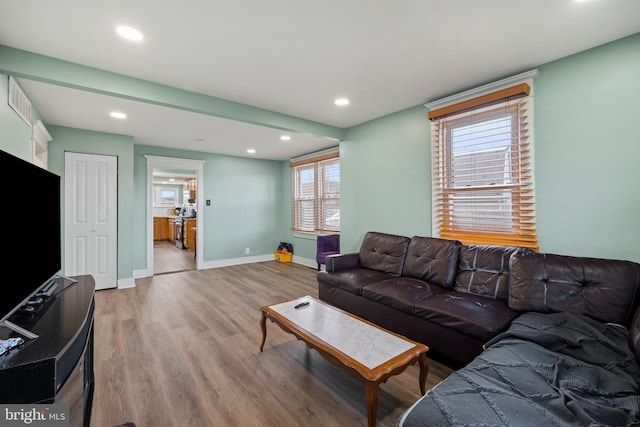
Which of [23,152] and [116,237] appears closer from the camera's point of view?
[23,152]

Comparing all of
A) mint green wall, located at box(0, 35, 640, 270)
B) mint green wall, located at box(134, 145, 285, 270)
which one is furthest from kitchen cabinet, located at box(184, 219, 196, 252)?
mint green wall, located at box(0, 35, 640, 270)

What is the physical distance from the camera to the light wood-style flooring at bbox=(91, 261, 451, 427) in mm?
1707

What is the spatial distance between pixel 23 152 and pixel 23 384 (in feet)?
9.10

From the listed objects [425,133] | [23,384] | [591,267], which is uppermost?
[425,133]

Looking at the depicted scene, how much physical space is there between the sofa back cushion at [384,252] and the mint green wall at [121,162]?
12.3ft

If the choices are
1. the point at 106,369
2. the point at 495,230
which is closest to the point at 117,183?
→ the point at 106,369

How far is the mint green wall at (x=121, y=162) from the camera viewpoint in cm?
407

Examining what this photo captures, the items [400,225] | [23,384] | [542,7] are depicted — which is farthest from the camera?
[400,225]

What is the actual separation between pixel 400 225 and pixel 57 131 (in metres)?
4.96

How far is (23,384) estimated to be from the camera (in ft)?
3.22

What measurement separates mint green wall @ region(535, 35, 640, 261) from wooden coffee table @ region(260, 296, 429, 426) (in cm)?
173

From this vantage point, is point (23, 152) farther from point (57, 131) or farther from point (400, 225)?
point (400, 225)

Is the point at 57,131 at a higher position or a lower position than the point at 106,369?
higher

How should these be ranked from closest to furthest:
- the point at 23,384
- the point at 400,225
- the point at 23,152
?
1. the point at 23,384
2. the point at 23,152
3. the point at 400,225
